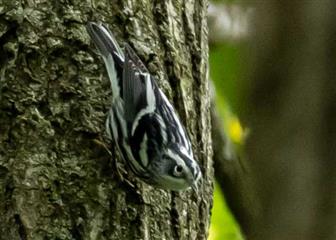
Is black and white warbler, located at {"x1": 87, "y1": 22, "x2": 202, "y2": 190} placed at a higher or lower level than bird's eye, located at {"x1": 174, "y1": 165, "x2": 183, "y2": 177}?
higher

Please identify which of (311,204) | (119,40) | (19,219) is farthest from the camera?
(119,40)

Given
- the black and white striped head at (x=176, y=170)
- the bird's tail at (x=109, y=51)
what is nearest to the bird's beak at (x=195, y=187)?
the black and white striped head at (x=176, y=170)

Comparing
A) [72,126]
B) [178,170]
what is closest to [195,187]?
[178,170]

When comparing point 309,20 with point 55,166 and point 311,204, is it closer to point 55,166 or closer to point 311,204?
point 311,204

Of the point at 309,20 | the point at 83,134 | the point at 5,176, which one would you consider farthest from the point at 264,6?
the point at 5,176

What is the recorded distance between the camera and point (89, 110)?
272 cm

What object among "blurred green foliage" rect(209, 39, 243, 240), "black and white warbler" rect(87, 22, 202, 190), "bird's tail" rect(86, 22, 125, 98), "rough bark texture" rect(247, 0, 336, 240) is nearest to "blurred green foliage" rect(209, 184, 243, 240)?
"blurred green foliage" rect(209, 39, 243, 240)

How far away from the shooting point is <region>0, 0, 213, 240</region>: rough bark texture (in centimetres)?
262

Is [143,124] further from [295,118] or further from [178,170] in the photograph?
[295,118]

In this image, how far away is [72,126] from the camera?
8.84 feet

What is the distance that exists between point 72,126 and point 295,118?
2.66ft

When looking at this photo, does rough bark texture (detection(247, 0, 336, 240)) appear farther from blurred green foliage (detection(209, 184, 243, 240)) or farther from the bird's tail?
blurred green foliage (detection(209, 184, 243, 240))

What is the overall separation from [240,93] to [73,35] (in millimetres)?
668

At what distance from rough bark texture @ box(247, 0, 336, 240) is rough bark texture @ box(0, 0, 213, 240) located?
1.76ft
